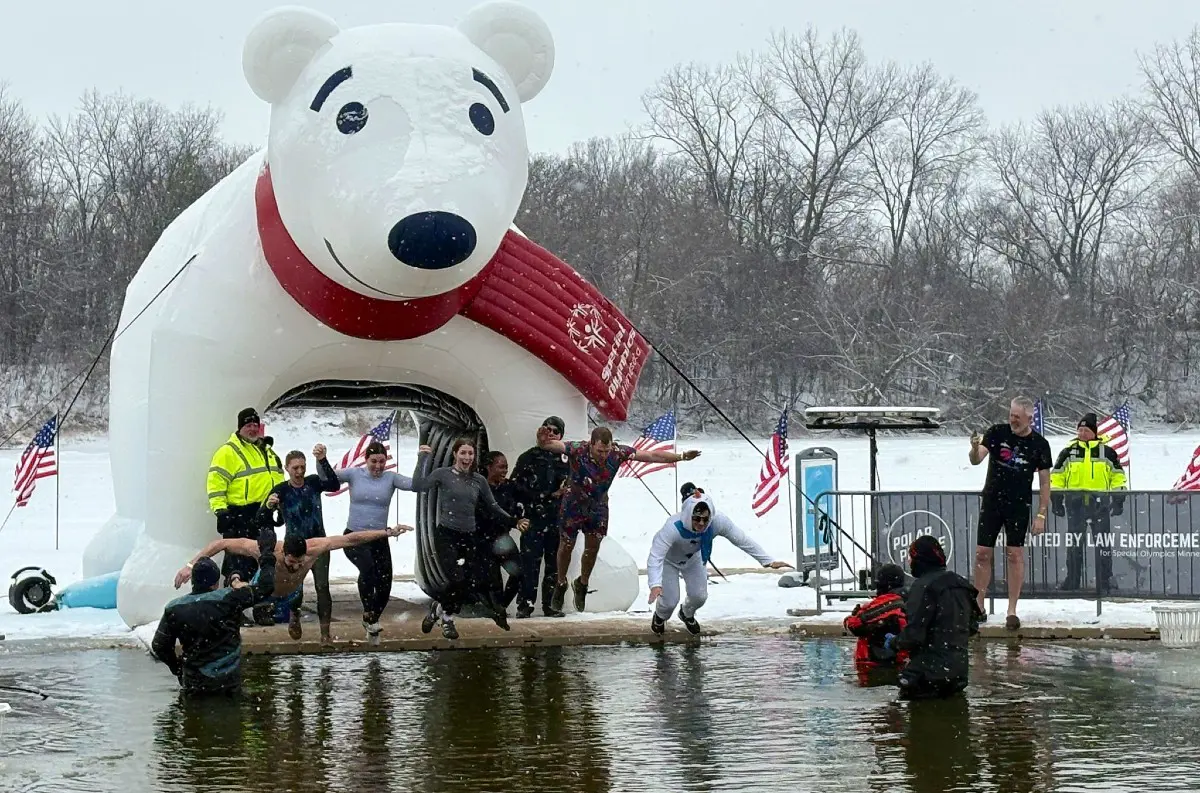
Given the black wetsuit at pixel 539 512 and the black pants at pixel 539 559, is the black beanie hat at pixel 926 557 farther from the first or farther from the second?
the black pants at pixel 539 559

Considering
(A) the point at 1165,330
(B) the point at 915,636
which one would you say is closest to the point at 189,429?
(B) the point at 915,636

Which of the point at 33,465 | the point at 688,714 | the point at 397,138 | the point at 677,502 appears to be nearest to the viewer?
the point at 688,714

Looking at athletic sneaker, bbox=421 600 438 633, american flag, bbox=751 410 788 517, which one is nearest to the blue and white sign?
american flag, bbox=751 410 788 517

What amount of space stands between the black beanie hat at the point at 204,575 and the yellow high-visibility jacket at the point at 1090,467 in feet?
28.2

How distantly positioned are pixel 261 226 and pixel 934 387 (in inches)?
1466

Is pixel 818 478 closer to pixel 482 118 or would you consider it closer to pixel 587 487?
pixel 587 487

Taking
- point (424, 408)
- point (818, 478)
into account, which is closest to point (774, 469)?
point (818, 478)

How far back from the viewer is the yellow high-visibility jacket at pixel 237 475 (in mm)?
11367

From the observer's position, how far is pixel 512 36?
446 inches

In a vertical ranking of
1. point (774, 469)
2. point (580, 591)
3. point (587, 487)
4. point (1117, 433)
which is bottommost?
point (580, 591)

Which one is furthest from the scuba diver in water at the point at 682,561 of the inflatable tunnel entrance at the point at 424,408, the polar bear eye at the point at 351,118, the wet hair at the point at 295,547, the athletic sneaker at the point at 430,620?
the polar bear eye at the point at 351,118

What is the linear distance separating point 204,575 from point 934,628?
156 inches

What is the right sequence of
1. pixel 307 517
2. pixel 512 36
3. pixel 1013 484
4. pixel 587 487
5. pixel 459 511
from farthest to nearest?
pixel 587 487, pixel 1013 484, pixel 459 511, pixel 512 36, pixel 307 517

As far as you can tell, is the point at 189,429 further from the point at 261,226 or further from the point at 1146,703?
the point at 1146,703
